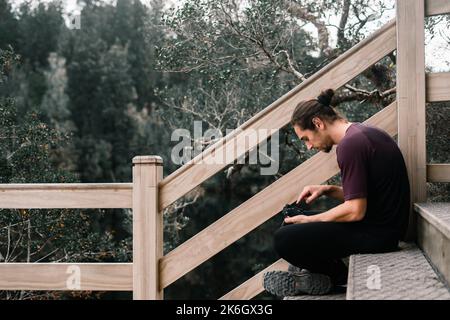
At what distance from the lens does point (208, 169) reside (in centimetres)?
301

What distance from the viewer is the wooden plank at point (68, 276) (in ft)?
10.3

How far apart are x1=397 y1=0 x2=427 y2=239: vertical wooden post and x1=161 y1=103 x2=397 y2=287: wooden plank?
0.23 feet

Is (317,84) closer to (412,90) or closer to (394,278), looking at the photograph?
(412,90)

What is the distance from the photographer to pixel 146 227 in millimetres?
3094

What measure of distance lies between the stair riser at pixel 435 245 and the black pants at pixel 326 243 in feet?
0.56

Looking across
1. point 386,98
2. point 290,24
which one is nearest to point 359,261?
point 386,98

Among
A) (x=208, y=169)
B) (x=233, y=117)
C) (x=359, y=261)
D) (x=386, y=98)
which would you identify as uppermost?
(x=233, y=117)

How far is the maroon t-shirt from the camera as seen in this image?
2330 mm

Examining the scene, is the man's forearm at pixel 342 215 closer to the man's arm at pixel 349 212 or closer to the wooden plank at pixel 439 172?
the man's arm at pixel 349 212

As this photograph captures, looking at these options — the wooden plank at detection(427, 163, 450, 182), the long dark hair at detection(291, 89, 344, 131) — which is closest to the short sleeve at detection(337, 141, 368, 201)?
the long dark hair at detection(291, 89, 344, 131)

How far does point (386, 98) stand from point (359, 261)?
3.56 m

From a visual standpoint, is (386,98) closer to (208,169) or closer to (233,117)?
(233,117)
